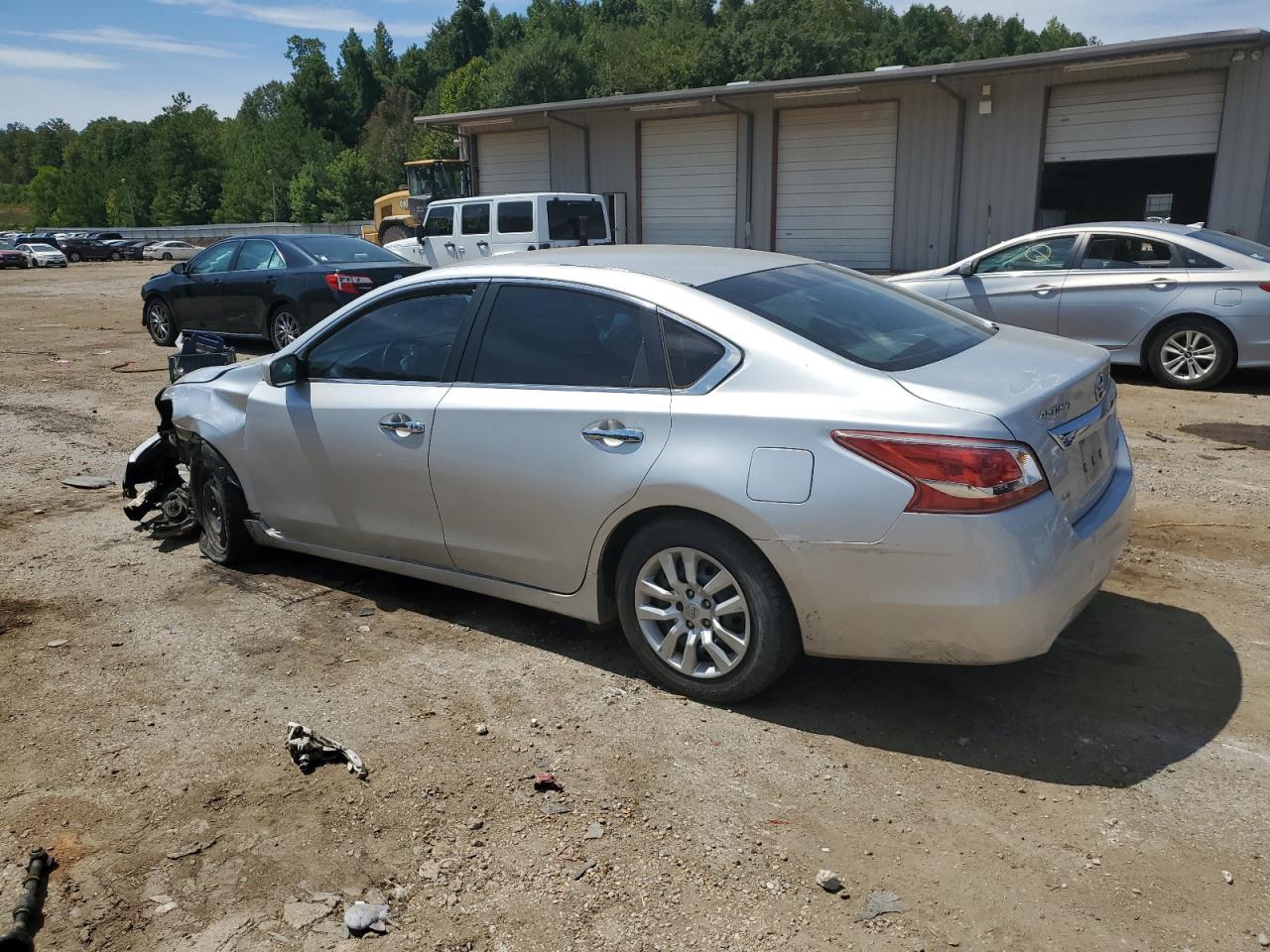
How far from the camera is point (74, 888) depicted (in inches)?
114

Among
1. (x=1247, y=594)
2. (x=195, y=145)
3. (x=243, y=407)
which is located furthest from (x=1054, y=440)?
(x=195, y=145)

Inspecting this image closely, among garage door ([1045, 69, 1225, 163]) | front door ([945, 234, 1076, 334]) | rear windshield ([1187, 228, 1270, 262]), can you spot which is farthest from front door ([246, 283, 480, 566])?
garage door ([1045, 69, 1225, 163])

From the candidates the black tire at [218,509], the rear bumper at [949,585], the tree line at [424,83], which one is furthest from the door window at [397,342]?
the tree line at [424,83]

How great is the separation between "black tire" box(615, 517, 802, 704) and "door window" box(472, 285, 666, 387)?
575 mm

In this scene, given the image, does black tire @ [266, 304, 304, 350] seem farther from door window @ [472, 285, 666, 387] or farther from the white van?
door window @ [472, 285, 666, 387]

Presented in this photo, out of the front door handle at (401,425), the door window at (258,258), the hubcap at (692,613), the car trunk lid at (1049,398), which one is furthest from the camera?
the door window at (258,258)

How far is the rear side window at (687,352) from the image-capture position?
370cm

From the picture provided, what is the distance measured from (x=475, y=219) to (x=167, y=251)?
44.2 meters

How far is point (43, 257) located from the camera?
50.4 metres

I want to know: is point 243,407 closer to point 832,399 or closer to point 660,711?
point 660,711

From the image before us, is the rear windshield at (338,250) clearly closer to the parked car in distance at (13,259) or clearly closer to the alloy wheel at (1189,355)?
the alloy wheel at (1189,355)

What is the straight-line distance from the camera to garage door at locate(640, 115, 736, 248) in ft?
76.3

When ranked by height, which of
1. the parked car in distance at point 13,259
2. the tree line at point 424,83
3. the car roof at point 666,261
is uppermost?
the tree line at point 424,83

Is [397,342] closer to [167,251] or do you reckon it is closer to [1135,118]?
[1135,118]
